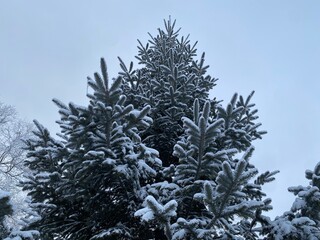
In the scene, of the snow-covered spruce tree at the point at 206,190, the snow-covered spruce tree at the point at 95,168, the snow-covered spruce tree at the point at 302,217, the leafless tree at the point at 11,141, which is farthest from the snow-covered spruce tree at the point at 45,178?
the leafless tree at the point at 11,141

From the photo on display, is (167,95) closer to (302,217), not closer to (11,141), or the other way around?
(302,217)

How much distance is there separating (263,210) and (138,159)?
252 cm

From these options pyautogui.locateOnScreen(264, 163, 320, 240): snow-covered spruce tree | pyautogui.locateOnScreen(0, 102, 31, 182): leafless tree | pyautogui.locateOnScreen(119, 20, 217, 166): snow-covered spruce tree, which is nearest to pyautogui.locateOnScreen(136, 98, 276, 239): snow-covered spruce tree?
pyautogui.locateOnScreen(264, 163, 320, 240): snow-covered spruce tree

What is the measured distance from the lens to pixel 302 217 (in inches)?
188

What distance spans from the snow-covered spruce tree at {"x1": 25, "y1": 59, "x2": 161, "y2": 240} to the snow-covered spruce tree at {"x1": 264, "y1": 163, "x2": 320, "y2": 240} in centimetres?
223

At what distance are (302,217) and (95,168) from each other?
11.0 feet

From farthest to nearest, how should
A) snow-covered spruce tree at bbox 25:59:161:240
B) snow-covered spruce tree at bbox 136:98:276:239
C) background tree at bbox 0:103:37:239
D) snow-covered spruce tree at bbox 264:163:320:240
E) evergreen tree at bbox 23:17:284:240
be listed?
background tree at bbox 0:103:37:239 < snow-covered spruce tree at bbox 25:59:161:240 < snow-covered spruce tree at bbox 264:163:320:240 < evergreen tree at bbox 23:17:284:240 < snow-covered spruce tree at bbox 136:98:276:239

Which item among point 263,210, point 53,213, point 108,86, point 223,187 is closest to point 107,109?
point 108,86

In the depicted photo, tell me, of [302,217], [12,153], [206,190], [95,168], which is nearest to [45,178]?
[95,168]

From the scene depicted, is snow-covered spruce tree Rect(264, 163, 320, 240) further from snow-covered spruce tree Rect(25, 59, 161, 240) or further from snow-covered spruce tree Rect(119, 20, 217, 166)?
snow-covered spruce tree Rect(119, 20, 217, 166)

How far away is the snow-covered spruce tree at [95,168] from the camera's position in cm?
485

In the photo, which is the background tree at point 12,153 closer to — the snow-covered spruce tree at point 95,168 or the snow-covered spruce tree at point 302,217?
the snow-covered spruce tree at point 95,168

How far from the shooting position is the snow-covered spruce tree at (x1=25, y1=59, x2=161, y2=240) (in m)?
4.85

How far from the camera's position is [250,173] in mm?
3656
